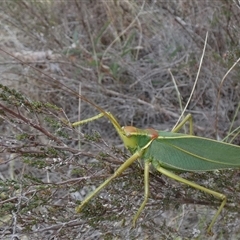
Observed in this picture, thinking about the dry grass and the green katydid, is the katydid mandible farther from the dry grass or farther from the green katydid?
the dry grass

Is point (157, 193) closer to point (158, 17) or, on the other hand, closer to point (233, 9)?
point (233, 9)

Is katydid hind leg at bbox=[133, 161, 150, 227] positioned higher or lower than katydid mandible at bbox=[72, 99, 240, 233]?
lower

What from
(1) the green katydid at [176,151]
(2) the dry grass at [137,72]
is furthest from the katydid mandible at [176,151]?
(2) the dry grass at [137,72]

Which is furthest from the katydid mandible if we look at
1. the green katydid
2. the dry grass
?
the dry grass

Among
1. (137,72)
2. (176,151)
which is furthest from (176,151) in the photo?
(137,72)

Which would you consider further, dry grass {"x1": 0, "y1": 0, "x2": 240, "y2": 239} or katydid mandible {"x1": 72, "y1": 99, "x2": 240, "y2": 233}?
dry grass {"x1": 0, "y1": 0, "x2": 240, "y2": 239}

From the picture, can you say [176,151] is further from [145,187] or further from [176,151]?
[145,187]

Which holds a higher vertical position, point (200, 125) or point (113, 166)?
point (113, 166)

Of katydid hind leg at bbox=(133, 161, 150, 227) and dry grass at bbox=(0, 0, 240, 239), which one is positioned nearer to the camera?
katydid hind leg at bbox=(133, 161, 150, 227)

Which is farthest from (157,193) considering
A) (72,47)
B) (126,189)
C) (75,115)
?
(72,47)

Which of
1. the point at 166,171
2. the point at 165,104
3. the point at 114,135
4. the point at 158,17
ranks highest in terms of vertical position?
the point at 158,17

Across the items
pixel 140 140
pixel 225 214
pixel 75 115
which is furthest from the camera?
pixel 75 115
